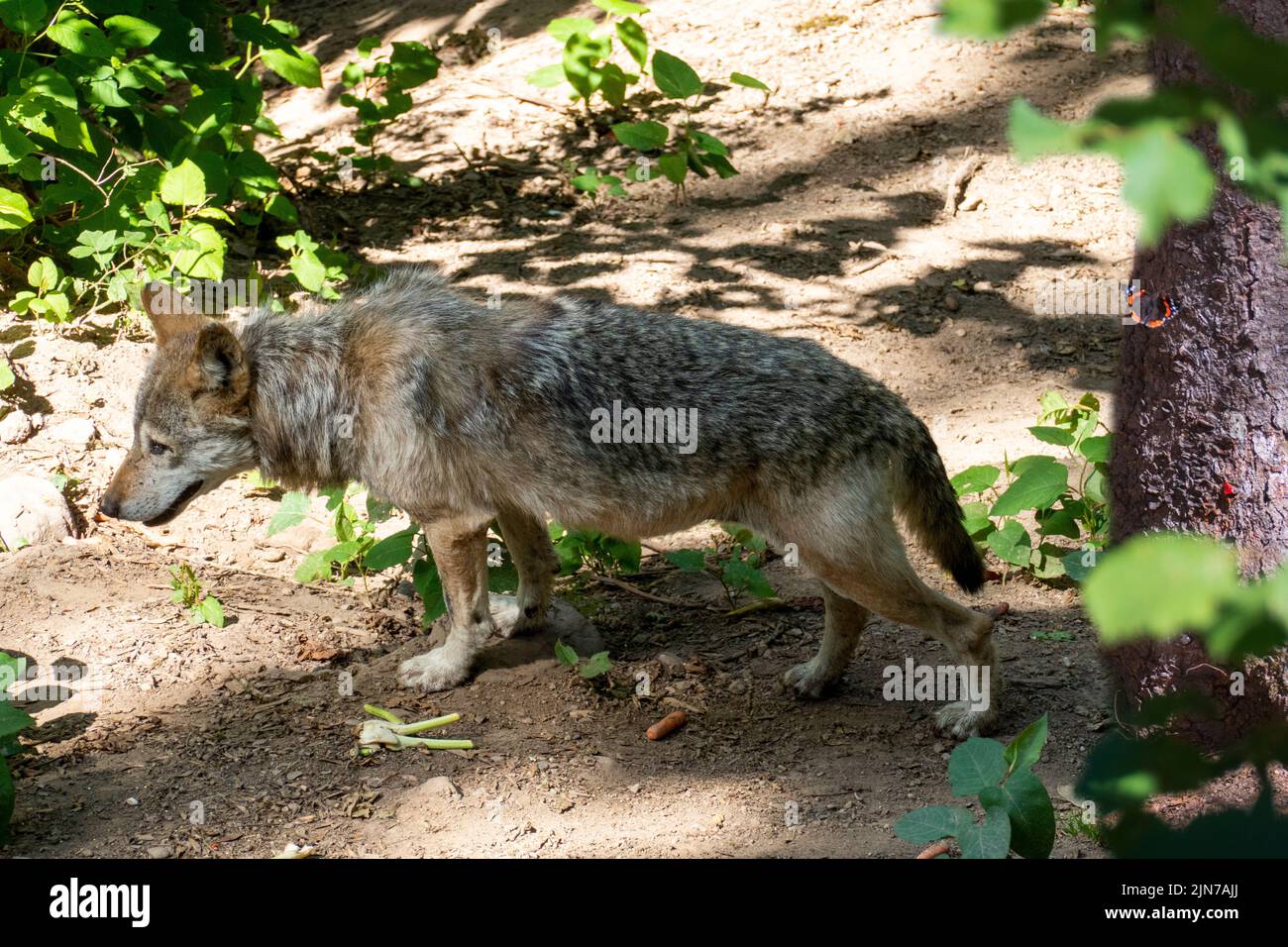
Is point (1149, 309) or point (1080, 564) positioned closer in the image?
point (1149, 309)

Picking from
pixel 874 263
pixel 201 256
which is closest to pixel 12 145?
pixel 201 256

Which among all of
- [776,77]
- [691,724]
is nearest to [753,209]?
[776,77]

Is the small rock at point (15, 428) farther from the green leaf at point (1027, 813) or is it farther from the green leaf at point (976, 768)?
the green leaf at point (1027, 813)

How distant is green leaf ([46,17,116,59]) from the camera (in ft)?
23.4

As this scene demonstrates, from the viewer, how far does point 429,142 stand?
12.5 metres

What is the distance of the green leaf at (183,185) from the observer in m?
7.79

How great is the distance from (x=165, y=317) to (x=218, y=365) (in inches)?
21.7

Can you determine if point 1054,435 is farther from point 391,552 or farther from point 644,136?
point 644,136

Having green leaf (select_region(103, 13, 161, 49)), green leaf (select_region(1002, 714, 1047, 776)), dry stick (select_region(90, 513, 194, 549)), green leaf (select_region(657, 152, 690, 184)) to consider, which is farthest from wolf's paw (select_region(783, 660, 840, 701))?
green leaf (select_region(657, 152, 690, 184))

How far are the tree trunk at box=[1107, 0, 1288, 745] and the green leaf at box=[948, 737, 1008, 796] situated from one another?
1057 millimetres

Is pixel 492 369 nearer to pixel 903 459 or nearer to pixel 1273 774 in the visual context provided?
pixel 903 459

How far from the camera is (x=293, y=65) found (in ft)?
31.3

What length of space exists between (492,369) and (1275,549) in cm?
328

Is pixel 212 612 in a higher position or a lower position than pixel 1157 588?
lower
